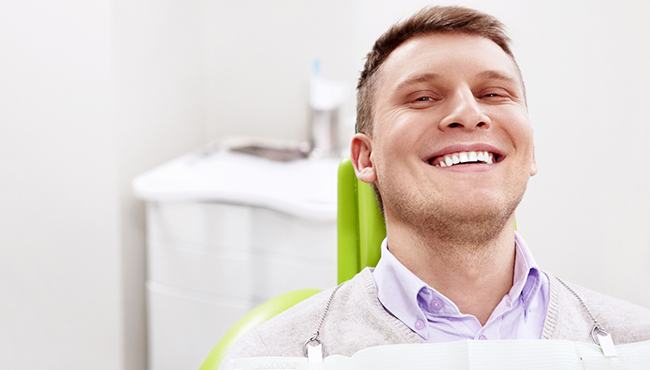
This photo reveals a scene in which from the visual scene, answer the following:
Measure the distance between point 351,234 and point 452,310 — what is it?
1.08 feet

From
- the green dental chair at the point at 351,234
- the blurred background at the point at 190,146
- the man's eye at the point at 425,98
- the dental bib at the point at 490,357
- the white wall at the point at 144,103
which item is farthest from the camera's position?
the white wall at the point at 144,103

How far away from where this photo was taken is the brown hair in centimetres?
113

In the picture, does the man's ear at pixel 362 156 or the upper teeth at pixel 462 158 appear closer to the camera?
the upper teeth at pixel 462 158

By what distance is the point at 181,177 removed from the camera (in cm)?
201

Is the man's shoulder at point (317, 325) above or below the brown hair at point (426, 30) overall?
below

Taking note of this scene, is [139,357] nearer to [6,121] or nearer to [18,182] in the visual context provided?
[18,182]

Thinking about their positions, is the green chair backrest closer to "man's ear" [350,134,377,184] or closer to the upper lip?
"man's ear" [350,134,377,184]

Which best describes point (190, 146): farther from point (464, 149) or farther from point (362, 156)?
point (464, 149)

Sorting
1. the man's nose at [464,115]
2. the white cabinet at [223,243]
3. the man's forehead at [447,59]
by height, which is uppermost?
the man's forehead at [447,59]

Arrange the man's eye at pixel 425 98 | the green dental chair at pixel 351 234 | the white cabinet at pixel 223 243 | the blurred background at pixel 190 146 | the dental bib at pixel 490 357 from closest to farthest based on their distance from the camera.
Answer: the dental bib at pixel 490 357 → the man's eye at pixel 425 98 → the green dental chair at pixel 351 234 → the blurred background at pixel 190 146 → the white cabinet at pixel 223 243

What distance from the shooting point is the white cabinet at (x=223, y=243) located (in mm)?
1837

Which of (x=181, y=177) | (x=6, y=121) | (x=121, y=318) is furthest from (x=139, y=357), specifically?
(x=6, y=121)

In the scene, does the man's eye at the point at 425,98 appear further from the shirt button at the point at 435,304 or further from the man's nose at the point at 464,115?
the shirt button at the point at 435,304

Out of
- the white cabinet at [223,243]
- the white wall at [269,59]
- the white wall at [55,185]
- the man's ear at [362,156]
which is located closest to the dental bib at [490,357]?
the man's ear at [362,156]
